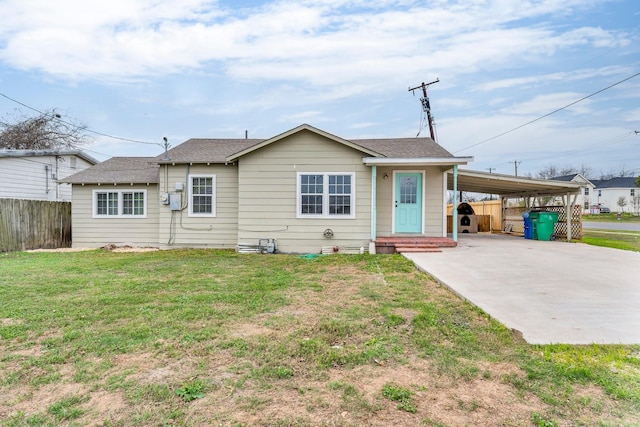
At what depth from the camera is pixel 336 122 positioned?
23.1m

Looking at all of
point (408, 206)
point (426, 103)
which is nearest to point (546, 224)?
point (408, 206)

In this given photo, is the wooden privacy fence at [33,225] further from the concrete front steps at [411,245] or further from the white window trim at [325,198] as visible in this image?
the concrete front steps at [411,245]

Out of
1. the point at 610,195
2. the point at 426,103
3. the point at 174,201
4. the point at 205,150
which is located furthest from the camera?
the point at 610,195

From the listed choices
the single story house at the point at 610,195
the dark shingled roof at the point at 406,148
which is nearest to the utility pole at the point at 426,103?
the dark shingled roof at the point at 406,148

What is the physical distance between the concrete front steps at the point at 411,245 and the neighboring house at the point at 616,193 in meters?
53.4

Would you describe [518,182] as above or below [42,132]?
below

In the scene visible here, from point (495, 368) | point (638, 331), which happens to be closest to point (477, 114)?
point (638, 331)

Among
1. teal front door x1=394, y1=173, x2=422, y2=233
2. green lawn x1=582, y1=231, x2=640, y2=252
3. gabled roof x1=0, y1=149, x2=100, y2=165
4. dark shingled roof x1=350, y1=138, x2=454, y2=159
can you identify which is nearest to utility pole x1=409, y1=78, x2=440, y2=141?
dark shingled roof x1=350, y1=138, x2=454, y2=159

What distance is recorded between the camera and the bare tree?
22156 mm

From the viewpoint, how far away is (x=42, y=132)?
74.8 ft

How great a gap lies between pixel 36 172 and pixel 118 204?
16.9ft

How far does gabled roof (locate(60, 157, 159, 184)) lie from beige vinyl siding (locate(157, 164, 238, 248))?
80 centimetres

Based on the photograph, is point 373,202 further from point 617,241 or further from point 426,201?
point 617,241

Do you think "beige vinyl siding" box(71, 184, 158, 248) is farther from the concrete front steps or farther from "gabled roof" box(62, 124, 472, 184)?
the concrete front steps
